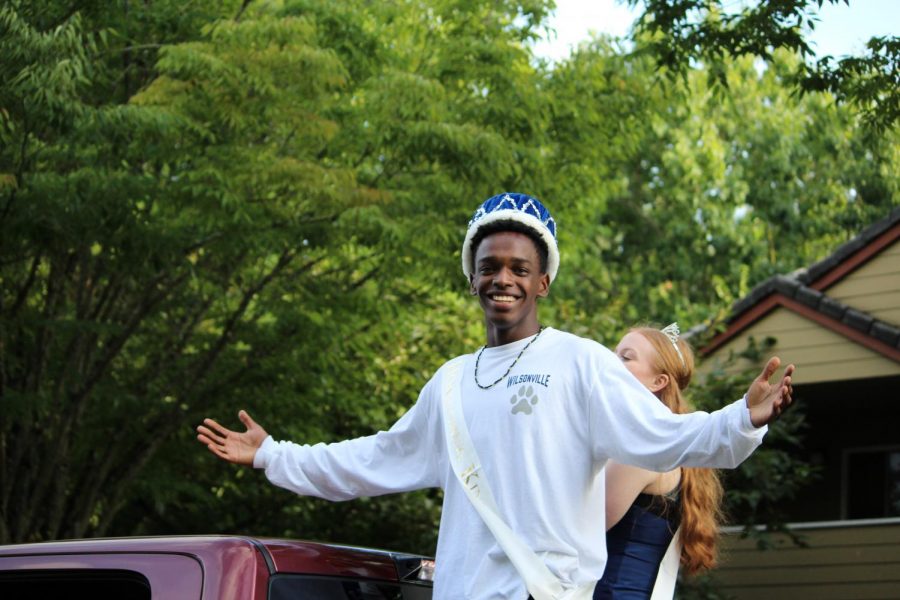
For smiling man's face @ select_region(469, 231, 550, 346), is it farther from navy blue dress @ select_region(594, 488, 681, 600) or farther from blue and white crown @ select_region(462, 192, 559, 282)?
navy blue dress @ select_region(594, 488, 681, 600)

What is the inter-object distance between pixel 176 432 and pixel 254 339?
1289 mm

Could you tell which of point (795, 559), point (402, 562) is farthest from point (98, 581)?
point (795, 559)

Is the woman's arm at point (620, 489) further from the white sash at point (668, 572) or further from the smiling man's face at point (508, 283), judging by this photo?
the smiling man's face at point (508, 283)

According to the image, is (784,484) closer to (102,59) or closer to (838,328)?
(838,328)

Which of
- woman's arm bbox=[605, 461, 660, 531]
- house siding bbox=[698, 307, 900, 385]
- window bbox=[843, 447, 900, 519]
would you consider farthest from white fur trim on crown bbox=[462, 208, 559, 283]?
window bbox=[843, 447, 900, 519]

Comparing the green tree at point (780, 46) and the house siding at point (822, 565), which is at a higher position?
the green tree at point (780, 46)

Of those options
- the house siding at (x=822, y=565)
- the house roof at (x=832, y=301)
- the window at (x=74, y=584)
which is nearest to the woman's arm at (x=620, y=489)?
the window at (x=74, y=584)

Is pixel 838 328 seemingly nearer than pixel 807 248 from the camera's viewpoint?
Yes

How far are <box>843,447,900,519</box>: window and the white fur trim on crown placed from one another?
33.7ft

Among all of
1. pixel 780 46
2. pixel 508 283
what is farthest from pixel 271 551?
pixel 780 46

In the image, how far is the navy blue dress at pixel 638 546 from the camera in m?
3.51

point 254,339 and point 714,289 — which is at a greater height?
point 714,289

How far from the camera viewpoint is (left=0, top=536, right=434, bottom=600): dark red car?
298 centimetres

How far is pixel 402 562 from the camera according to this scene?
352 cm
